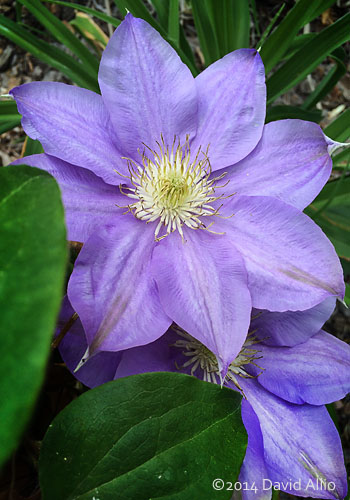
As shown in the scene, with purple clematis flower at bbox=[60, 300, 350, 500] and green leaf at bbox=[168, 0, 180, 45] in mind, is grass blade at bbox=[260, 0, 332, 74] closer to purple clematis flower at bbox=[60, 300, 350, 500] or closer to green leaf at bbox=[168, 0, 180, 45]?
green leaf at bbox=[168, 0, 180, 45]

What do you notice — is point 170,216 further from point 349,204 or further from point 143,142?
point 349,204

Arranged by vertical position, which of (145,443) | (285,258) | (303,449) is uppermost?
(285,258)

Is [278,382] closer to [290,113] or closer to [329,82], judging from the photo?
[290,113]

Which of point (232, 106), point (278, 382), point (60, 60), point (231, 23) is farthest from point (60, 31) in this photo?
point (278, 382)

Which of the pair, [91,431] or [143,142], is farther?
[143,142]

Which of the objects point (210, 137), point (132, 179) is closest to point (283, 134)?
point (210, 137)

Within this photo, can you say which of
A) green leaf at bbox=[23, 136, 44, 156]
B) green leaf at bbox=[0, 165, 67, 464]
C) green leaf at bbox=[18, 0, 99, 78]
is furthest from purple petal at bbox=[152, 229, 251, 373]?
green leaf at bbox=[18, 0, 99, 78]
